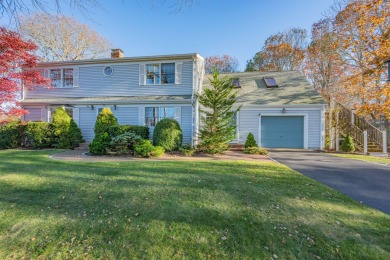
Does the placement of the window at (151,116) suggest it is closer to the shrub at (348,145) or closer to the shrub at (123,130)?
the shrub at (123,130)

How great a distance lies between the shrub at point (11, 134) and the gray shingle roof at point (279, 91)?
36.7 ft

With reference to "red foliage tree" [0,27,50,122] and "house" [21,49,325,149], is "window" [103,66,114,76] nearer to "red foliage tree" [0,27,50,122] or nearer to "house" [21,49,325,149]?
"house" [21,49,325,149]

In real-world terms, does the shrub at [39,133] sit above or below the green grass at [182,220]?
above

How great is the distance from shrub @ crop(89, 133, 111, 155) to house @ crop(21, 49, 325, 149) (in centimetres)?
314

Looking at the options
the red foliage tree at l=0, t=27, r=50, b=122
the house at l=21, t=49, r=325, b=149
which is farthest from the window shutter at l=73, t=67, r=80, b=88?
the red foliage tree at l=0, t=27, r=50, b=122

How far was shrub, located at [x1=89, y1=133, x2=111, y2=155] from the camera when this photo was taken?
8438 millimetres

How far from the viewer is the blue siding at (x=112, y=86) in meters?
11.9

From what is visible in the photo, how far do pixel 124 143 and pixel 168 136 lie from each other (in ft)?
6.30

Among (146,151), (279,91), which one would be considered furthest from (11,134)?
(279,91)

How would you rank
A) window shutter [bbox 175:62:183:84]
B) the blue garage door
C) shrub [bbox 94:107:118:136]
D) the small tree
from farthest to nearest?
the blue garage door
window shutter [bbox 175:62:183:84]
shrub [bbox 94:107:118:136]
the small tree

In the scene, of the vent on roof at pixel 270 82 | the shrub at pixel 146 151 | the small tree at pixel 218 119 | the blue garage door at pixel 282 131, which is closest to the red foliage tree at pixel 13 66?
the shrub at pixel 146 151

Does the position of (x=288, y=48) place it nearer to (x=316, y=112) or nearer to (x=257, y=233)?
(x=316, y=112)

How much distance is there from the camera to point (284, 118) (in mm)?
12188

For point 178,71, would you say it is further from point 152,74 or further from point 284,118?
point 284,118
